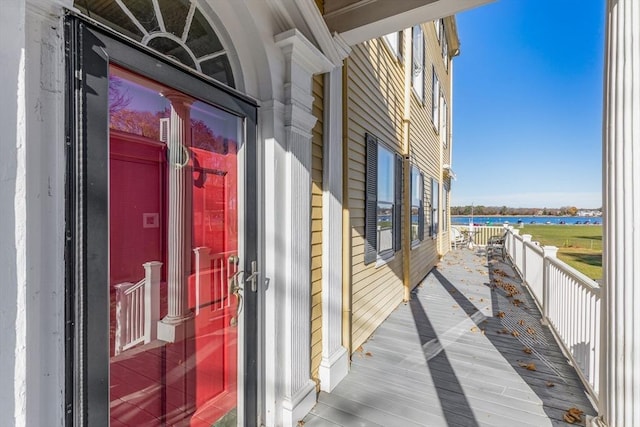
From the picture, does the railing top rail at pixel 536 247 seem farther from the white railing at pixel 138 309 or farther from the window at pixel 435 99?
the white railing at pixel 138 309

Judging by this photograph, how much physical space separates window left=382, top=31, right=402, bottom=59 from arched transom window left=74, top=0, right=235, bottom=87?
3253 millimetres

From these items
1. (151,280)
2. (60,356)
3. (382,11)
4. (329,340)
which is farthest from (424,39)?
(60,356)

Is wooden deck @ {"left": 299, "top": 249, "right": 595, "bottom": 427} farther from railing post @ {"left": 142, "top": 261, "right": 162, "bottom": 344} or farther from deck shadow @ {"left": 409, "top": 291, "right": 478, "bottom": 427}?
railing post @ {"left": 142, "top": 261, "right": 162, "bottom": 344}

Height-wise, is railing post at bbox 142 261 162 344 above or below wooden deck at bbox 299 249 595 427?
above

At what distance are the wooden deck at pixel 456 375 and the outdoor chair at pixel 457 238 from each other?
956 centimetres

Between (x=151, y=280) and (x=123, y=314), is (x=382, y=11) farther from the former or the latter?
(x=123, y=314)

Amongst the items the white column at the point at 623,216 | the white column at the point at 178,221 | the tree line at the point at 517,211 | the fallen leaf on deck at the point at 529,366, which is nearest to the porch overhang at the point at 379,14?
the white column at the point at 623,216

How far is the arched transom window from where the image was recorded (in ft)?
4.25

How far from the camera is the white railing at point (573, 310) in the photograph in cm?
245

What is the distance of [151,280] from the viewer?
4.95ft

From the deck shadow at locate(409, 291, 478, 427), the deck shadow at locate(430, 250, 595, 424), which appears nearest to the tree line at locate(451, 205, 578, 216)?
the deck shadow at locate(430, 250, 595, 424)

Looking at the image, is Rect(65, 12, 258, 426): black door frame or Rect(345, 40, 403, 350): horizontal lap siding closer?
Rect(65, 12, 258, 426): black door frame

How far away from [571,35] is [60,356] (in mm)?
16146

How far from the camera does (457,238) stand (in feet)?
47.7
